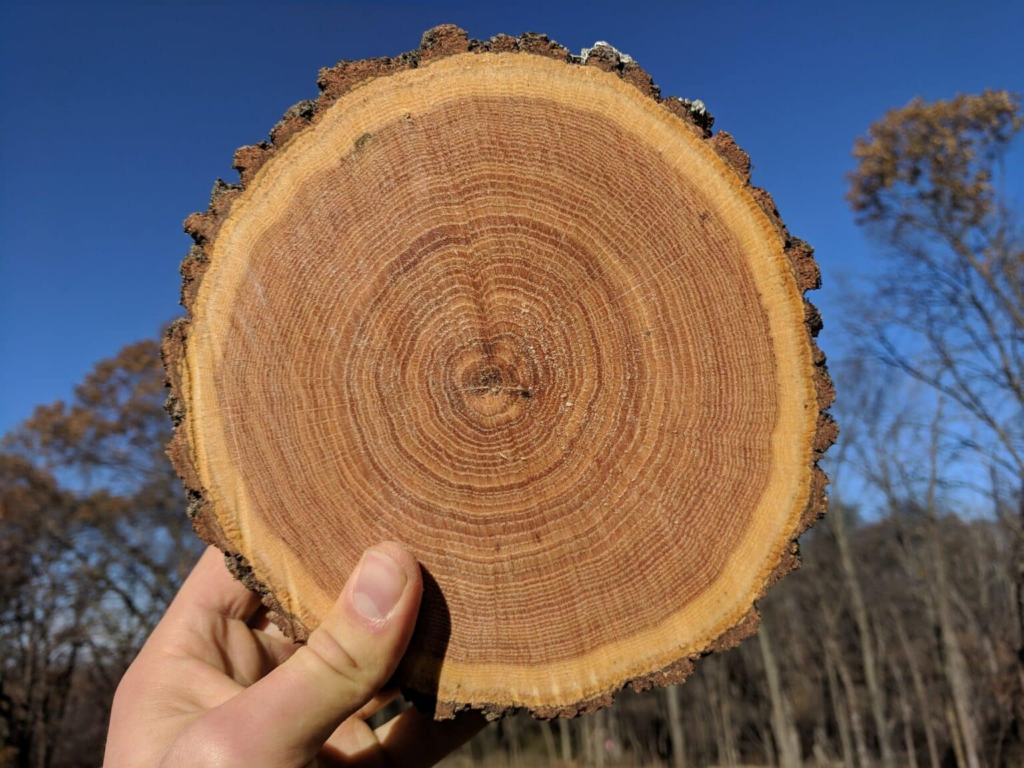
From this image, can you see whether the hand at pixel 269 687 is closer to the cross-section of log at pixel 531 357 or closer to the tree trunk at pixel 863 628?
the cross-section of log at pixel 531 357

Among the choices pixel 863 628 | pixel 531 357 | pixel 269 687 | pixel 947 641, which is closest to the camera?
pixel 269 687

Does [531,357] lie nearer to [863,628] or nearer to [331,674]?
[331,674]

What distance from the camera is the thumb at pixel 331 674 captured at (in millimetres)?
1421

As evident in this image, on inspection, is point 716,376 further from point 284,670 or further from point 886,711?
A: point 886,711

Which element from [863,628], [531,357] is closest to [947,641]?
[863,628]

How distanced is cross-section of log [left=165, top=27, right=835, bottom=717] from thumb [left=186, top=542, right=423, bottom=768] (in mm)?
112

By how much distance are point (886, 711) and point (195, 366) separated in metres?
22.0

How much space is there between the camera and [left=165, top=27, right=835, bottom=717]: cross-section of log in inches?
61.8

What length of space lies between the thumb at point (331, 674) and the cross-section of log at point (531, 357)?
0.37 feet

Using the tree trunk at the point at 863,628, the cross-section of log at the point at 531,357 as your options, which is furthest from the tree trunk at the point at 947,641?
the cross-section of log at the point at 531,357

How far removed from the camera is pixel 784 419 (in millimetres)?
1577

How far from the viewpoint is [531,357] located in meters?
1.58

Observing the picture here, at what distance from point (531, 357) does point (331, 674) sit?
2.77ft

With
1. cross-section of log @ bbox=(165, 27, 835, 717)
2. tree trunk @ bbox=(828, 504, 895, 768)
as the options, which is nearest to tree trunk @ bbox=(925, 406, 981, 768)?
tree trunk @ bbox=(828, 504, 895, 768)
